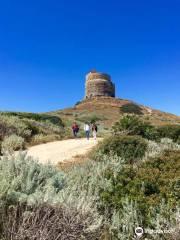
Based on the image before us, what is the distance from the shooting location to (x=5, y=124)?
20.1m

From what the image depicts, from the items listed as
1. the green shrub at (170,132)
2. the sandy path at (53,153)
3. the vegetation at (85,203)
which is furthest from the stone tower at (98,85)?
the vegetation at (85,203)

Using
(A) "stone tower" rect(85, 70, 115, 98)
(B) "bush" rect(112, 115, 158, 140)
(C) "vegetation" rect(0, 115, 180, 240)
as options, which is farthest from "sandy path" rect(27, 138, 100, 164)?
(A) "stone tower" rect(85, 70, 115, 98)

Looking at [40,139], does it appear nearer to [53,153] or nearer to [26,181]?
[53,153]

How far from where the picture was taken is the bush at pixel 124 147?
12117 millimetres

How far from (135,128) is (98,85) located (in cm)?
6924

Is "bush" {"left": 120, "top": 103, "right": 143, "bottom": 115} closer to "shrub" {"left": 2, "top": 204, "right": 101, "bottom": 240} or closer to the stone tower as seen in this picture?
the stone tower

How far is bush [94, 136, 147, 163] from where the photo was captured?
12.1 m

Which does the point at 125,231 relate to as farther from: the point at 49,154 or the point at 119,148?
the point at 49,154

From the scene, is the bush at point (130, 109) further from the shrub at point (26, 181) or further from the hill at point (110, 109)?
the shrub at point (26, 181)

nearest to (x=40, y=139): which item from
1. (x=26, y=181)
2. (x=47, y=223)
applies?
(x=26, y=181)

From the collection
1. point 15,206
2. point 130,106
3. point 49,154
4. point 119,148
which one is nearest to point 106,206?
point 15,206

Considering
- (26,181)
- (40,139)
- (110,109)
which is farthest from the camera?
(110,109)

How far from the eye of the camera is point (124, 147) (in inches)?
502

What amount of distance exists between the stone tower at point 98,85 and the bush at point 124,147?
75706mm
